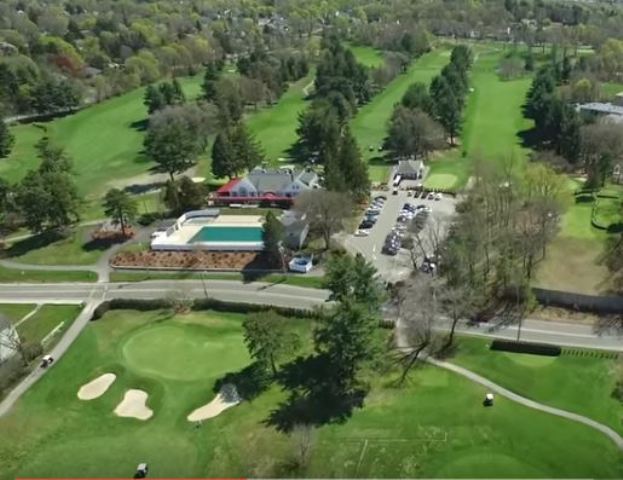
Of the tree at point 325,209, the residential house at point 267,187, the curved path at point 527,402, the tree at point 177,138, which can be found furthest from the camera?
the tree at point 177,138

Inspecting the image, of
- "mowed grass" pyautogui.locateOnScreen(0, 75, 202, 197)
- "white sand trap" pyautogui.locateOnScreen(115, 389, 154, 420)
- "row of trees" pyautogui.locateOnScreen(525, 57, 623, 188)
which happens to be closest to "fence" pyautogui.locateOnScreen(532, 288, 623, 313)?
"row of trees" pyautogui.locateOnScreen(525, 57, 623, 188)

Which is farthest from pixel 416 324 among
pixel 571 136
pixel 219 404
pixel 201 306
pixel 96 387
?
pixel 571 136

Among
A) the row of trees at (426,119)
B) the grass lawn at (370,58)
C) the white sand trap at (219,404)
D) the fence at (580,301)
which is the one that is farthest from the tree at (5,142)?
the grass lawn at (370,58)

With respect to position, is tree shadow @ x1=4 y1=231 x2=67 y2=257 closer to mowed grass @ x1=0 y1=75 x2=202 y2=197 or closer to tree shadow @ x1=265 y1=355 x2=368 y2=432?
mowed grass @ x1=0 y1=75 x2=202 y2=197

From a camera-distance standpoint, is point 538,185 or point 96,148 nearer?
point 538,185

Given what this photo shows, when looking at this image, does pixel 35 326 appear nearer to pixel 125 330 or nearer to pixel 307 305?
pixel 125 330

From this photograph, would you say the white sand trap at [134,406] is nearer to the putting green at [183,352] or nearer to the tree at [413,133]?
the putting green at [183,352]

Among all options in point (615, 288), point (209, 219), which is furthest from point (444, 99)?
point (615, 288)
